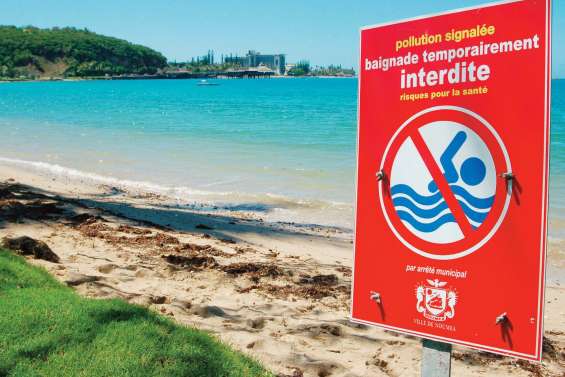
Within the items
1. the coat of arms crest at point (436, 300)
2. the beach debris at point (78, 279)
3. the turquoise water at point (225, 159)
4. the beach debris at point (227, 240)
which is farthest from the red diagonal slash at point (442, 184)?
the turquoise water at point (225, 159)

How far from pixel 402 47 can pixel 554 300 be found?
544cm

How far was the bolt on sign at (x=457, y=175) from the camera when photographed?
6.65 feet

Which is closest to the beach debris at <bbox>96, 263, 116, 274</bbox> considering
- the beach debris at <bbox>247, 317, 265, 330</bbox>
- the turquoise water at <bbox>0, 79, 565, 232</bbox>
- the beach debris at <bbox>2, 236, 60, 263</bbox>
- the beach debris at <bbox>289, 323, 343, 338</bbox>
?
the beach debris at <bbox>2, 236, 60, 263</bbox>

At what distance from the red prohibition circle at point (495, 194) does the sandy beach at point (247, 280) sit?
73.3 inches

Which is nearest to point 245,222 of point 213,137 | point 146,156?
point 146,156

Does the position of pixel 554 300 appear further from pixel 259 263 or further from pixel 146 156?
pixel 146 156

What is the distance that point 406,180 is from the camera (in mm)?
2307

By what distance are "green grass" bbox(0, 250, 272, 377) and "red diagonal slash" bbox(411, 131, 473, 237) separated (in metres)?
1.72

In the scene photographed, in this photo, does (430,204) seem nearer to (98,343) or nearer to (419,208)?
(419,208)

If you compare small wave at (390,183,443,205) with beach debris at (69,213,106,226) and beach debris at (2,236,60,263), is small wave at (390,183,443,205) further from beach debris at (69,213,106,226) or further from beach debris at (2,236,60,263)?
beach debris at (69,213,106,226)

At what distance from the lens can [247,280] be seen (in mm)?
6090

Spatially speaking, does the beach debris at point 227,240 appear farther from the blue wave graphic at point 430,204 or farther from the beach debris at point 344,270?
the blue wave graphic at point 430,204

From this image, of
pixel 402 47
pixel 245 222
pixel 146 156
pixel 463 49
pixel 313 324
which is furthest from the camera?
pixel 146 156

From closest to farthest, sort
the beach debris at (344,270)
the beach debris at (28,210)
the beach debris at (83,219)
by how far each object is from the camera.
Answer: the beach debris at (344,270) → the beach debris at (28,210) → the beach debris at (83,219)
